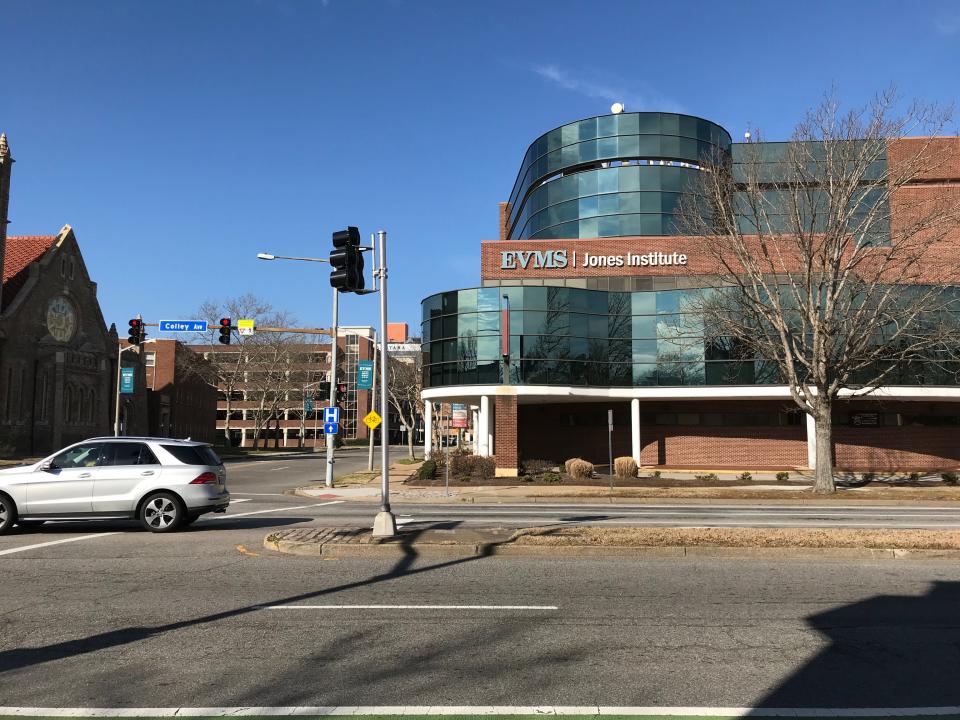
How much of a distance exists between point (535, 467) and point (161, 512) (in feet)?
75.1

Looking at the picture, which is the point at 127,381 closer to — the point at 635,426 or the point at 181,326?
the point at 181,326

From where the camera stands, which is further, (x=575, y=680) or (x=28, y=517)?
(x=28, y=517)

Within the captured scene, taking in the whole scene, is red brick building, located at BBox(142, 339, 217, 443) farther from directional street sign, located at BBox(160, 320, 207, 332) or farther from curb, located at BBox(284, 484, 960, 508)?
curb, located at BBox(284, 484, 960, 508)

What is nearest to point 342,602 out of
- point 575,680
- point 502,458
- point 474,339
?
point 575,680

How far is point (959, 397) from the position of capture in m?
34.0

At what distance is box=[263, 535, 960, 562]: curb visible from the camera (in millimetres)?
10430

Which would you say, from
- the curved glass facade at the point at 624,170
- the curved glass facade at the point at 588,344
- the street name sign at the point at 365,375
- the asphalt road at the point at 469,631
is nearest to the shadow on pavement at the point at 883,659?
the asphalt road at the point at 469,631

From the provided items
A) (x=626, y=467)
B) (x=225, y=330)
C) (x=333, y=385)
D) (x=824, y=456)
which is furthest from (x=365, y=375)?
(x=824, y=456)

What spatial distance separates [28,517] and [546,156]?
4007 cm

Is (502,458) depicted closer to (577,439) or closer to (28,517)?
(577,439)

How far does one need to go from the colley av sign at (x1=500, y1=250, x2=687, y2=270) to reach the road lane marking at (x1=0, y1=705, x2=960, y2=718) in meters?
33.1

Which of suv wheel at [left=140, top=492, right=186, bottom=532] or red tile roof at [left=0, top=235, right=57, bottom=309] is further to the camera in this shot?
red tile roof at [left=0, top=235, right=57, bottom=309]

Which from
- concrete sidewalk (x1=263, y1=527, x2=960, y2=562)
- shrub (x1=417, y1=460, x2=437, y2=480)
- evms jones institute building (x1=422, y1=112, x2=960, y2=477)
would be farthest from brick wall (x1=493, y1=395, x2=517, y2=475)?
concrete sidewalk (x1=263, y1=527, x2=960, y2=562)

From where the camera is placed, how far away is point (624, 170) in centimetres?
4388
